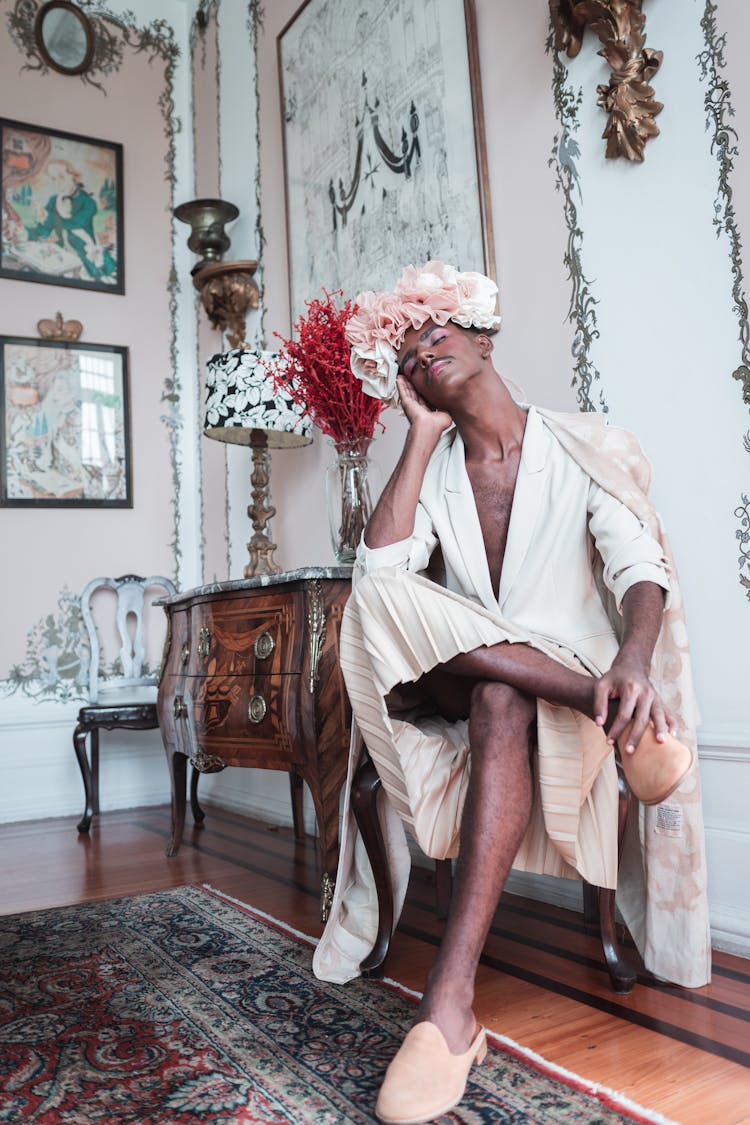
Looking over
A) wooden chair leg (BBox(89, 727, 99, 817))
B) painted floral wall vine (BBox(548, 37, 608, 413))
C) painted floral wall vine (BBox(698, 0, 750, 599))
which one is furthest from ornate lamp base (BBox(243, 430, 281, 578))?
painted floral wall vine (BBox(698, 0, 750, 599))

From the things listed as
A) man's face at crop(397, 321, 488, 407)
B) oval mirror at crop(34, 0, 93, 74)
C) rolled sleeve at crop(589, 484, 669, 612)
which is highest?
oval mirror at crop(34, 0, 93, 74)

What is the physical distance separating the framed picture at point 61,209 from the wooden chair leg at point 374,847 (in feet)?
12.9

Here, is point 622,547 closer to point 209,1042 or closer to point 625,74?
point 209,1042

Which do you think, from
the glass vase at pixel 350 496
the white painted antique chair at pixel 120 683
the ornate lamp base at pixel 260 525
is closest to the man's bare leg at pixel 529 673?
the glass vase at pixel 350 496

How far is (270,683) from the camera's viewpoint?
2.63m

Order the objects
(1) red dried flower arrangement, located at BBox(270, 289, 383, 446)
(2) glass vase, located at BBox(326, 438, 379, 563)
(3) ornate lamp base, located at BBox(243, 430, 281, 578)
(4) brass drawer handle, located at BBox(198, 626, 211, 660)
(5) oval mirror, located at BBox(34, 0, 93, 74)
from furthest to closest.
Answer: (5) oval mirror, located at BBox(34, 0, 93, 74)
(3) ornate lamp base, located at BBox(243, 430, 281, 578)
(4) brass drawer handle, located at BBox(198, 626, 211, 660)
(2) glass vase, located at BBox(326, 438, 379, 563)
(1) red dried flower arrangement, located at BBox(270, 289, 383, 446)

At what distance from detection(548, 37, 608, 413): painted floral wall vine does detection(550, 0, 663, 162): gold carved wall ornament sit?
16cm

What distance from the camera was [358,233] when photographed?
3.54m

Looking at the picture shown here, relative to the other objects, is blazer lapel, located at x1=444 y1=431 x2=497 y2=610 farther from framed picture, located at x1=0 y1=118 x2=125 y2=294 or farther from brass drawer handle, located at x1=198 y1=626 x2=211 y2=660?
framed picture, located at x1=0 y1=118 x2=125 y2=294

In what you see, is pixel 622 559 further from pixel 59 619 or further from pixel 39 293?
pixel 39 293

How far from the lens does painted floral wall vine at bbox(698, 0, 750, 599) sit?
2041 millimetres

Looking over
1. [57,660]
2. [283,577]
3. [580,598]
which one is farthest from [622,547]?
[57,660]

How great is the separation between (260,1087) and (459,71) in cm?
295

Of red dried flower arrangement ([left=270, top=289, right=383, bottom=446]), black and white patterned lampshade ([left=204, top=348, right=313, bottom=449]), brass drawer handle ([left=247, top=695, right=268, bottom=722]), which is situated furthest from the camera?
black and white patterned lampshade ([left=204, top=348, right=313, bottom=449])
